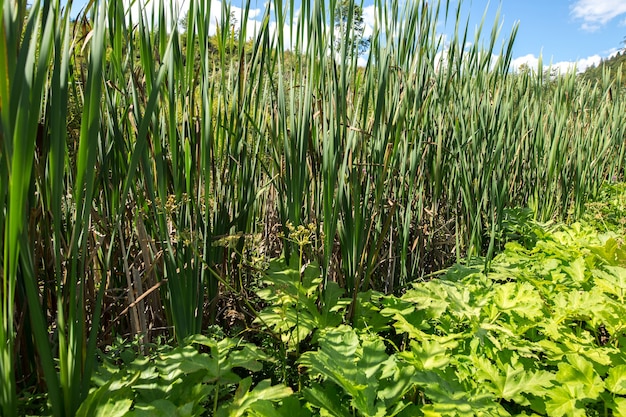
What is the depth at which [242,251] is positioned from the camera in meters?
1.08

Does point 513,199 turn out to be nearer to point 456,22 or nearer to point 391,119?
point 456,22

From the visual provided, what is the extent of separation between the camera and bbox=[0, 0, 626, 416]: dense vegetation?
1.99 feet

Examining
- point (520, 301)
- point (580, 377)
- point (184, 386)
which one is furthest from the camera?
point (520, 301)

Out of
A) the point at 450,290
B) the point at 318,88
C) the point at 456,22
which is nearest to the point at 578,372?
the point at 450,290

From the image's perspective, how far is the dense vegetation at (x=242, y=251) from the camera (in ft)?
1.99

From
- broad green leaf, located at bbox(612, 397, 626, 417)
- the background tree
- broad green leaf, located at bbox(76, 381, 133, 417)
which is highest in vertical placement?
the background tree

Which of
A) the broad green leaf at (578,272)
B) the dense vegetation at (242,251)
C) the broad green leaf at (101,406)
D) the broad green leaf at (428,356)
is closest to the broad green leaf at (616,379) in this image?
the dense vegetation at (242,251)

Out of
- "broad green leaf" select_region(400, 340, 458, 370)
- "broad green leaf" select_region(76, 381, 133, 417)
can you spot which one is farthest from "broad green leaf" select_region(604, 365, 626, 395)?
"broad green leaf" select_region(76, 381, 133, 417)

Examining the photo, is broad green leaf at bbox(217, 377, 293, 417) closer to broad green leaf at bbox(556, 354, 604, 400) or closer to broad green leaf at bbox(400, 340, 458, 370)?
broad green leaf at bbox(400, 340, 458, 370)

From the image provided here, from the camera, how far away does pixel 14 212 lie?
0.48 m

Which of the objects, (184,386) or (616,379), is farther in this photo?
(616,379)

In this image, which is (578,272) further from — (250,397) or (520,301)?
(250,397)

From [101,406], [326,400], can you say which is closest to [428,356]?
[326,400]

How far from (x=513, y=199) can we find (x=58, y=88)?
2236mm
